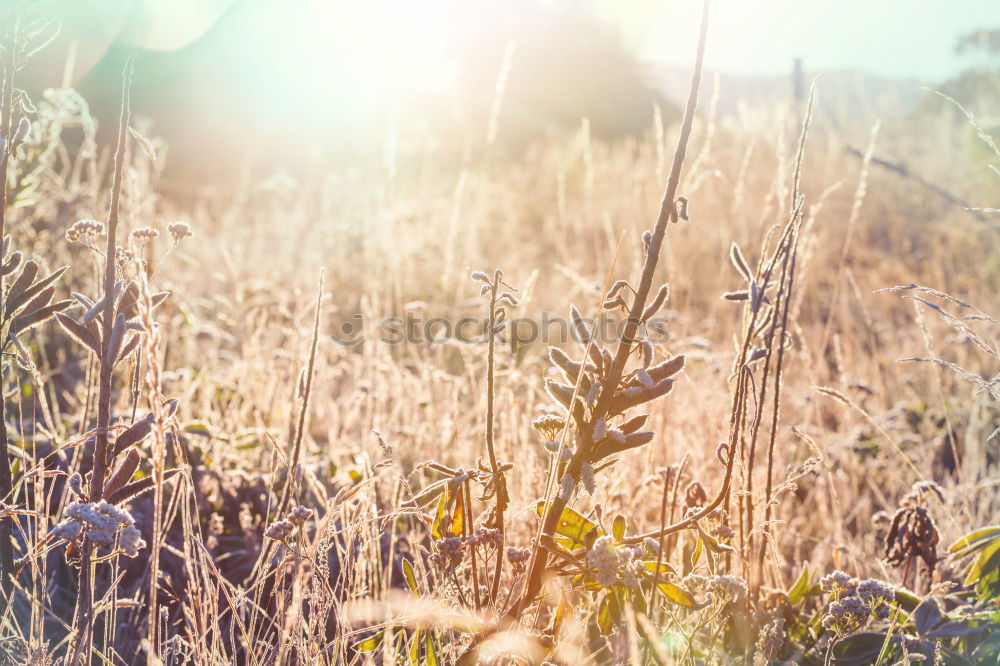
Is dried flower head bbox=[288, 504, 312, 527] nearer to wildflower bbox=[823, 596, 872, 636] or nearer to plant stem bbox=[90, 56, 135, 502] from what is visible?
plant stem bbox=[90, 56, 135, 502]

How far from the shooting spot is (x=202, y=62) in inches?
566

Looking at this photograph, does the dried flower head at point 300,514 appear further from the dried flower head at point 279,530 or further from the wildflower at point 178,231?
the wildflower at point 178,231

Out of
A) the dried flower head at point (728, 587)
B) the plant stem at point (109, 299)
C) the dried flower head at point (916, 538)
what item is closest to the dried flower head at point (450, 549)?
the dried flower head at point (728, 587)

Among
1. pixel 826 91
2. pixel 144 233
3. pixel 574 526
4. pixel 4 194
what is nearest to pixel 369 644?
pixel 574 526

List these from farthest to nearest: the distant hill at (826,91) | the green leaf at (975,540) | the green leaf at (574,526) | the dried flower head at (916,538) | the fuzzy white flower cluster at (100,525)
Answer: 1. the distant hill at (826,91)
2. the dried flower head at (916,538)
3. the green leaf at (975,540)
4. the green leaf at (574,526)
5. the fuzzy white flower cluster at (100,525)

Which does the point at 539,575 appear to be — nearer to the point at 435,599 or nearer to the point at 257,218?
the point at 435,599

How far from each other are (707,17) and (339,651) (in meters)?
1.04

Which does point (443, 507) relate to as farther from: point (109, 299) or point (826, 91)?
point (826, 91)

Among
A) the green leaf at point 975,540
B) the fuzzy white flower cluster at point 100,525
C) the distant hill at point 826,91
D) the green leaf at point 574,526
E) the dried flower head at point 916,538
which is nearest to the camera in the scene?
the fuzzy white flower cluster at point 100,525

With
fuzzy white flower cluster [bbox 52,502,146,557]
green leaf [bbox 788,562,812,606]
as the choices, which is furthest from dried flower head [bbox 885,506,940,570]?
fuzzy white flower cluster [bbox 52,502,146,557]

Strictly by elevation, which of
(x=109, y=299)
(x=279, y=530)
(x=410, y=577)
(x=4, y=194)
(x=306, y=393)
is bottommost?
(x=410, y=577)

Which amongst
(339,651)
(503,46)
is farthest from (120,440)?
(503,46)

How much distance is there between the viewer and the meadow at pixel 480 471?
1045mm

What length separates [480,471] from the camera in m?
1.11
